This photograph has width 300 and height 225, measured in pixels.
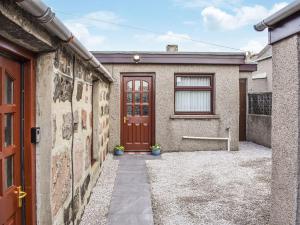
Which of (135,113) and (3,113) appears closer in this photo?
(3,113)

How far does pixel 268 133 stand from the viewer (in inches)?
413

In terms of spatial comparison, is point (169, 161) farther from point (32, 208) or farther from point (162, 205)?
point (32, 208)

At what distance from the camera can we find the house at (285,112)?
2906mm

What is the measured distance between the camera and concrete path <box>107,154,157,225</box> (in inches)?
166

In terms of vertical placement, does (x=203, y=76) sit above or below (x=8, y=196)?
above

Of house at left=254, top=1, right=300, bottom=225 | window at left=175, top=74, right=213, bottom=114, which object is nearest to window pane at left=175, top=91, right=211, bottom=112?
window at left=175, top=74, right=213, bottom=114

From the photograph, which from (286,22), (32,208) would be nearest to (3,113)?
(32,208)

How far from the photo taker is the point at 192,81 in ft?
32.3

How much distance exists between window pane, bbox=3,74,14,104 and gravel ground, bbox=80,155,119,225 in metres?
2.26

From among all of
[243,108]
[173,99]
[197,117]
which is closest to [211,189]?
[197,117]

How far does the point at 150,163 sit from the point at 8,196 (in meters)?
5.87

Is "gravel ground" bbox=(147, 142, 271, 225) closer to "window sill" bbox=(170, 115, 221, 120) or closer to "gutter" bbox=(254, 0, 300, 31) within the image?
"window sill" bbox=(170, 115, 221, 120)

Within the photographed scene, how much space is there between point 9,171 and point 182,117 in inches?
295

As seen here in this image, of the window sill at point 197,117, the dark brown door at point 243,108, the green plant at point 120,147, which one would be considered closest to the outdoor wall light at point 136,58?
the window sill at point 197,117
